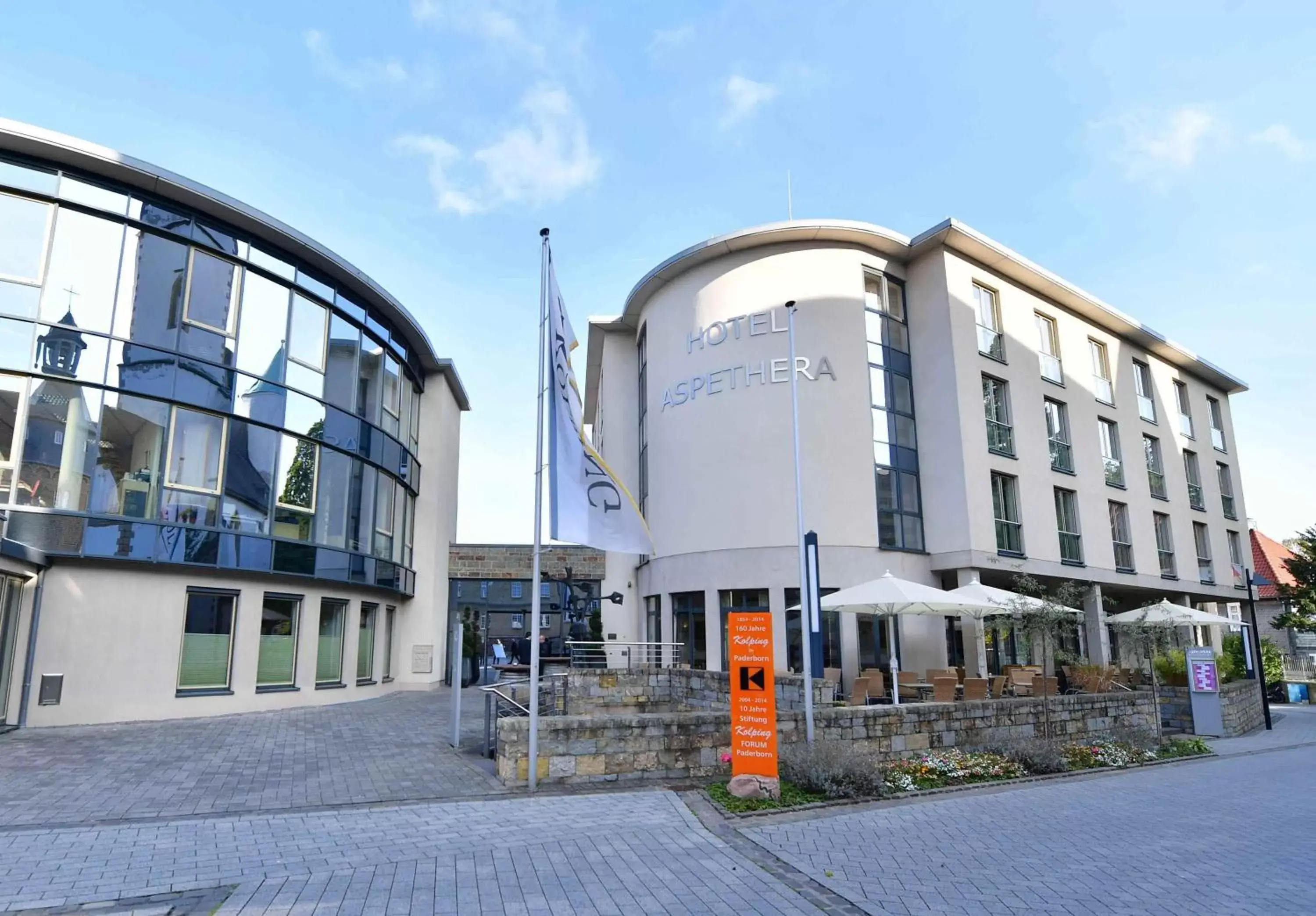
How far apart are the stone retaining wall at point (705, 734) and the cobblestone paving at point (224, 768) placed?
2.34 feet

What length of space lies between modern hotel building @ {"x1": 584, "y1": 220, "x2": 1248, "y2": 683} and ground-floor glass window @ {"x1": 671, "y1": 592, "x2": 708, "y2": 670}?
57mm

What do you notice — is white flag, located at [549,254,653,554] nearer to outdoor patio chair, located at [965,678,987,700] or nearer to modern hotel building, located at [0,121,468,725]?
outdoor patio chair, located at [965,678,987,700]

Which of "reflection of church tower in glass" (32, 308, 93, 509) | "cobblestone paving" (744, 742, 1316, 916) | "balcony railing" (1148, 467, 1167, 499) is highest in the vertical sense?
"balcony railing" (1148, 467, 1167, 499)

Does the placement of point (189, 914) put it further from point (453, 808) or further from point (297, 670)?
point (297, 670)

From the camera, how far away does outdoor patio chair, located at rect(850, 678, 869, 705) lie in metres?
14.5

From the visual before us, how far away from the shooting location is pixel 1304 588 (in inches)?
1134

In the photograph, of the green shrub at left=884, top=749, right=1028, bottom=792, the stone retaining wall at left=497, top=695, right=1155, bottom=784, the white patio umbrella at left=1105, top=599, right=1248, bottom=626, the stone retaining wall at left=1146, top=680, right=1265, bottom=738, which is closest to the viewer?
the stone retaining wall at left=497, top=695, right=1155, bottom=784

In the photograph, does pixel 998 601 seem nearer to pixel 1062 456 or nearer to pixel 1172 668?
pixel 1172 668

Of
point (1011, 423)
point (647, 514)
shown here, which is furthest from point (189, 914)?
point (1011, 423)

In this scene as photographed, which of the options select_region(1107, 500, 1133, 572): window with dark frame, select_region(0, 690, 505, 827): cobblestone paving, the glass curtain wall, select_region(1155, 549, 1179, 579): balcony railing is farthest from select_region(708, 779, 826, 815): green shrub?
select_region(1155, 549, 1179, 579): balcony railing

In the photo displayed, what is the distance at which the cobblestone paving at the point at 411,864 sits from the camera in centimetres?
534

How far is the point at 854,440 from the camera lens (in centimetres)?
2192

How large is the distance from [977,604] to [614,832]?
35.7ft

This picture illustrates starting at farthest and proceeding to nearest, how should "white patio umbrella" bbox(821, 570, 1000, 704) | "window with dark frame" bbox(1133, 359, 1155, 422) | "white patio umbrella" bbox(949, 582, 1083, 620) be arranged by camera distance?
"window with dark frame" bbox(1133, 359, 1155, 422)
"white patio umbrella" bbox(949, 582, 1083, 620)
"white patio umbrella" bbox(821, 570, 1000, 704)
